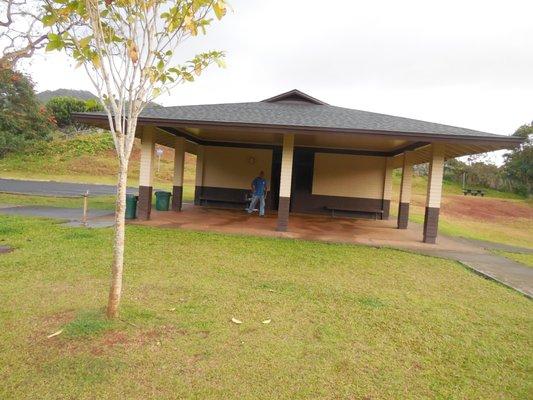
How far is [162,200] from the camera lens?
15.6 meters

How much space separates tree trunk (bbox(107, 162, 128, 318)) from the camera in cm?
433

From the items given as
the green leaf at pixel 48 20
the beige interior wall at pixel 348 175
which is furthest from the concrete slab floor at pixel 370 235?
the green leaf at pixel 48 20

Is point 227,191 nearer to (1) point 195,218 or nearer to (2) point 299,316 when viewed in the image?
(1) point 195,218

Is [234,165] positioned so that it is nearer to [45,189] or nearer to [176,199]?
[176,199]

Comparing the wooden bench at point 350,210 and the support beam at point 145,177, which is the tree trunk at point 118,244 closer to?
the support beam at point 145,177

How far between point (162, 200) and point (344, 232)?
6.92 meters

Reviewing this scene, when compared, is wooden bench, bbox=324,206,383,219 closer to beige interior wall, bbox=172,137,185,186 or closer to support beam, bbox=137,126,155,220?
beige interior wall, bbox=172,137,185,186

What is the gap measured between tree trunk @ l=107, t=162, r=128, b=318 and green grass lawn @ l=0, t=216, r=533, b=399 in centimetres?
24

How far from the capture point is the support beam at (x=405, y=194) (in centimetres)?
1549

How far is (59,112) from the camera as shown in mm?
54500

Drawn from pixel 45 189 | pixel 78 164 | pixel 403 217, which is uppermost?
pixel 78 164

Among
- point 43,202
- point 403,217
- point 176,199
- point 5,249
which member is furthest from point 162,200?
point 403,217

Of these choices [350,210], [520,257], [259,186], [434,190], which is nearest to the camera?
[520,257]

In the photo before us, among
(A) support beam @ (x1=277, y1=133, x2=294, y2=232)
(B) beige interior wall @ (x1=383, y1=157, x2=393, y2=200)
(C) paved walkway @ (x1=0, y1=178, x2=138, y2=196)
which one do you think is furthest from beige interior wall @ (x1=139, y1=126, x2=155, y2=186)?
(B) beige interior wall @ (x1=383, y1=157, x2=393, y2=200)
